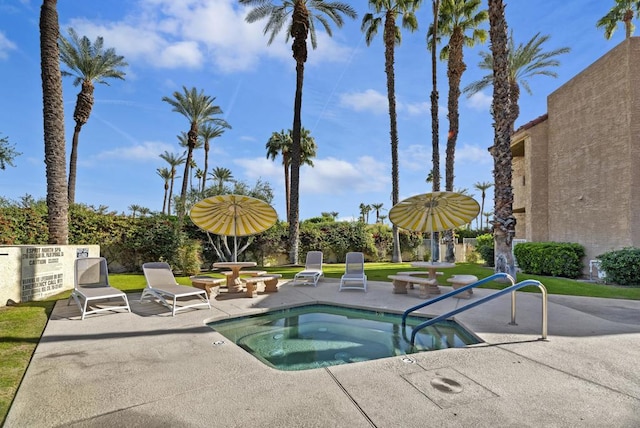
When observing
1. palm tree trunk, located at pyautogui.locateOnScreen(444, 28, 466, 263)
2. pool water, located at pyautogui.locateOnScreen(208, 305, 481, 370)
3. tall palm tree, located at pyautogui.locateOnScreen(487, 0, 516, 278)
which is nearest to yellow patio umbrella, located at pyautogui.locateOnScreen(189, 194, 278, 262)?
pool water, located at pyautogui.locateOnScreen(208, 305, 481, 370)

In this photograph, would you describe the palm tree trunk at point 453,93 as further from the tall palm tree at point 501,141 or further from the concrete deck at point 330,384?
the concrete deck at point 330,384

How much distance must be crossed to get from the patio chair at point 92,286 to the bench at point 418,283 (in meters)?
7.00

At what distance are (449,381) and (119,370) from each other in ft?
13.2

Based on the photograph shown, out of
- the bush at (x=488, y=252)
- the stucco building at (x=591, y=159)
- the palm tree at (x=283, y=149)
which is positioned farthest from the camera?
the palm tree at (x=283, y=149)

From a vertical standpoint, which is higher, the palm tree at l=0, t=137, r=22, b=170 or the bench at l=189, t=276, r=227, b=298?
the palm tree at l=0, t=137, r=22, b=170

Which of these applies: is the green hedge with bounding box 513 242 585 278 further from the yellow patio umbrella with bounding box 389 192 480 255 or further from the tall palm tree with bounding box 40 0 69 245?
the tall palm tree with bounding box 40 0 69 245

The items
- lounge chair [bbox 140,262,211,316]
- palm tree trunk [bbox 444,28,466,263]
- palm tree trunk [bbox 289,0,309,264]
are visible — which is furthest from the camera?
palm tree trunk [bbox 444,28,466,263]

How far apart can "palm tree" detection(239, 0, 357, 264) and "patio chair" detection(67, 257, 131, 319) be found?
12693 millimetres

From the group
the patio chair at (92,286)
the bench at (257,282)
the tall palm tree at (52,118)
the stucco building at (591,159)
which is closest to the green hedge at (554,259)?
→ the stucco building at (591,159)

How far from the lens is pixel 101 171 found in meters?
20.8

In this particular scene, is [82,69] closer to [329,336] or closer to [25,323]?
[25,323]

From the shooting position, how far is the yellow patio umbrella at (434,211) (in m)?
10.2

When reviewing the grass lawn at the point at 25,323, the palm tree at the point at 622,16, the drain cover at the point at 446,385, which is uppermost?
the palm tree at the point at 622,16

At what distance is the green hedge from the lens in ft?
46.3
